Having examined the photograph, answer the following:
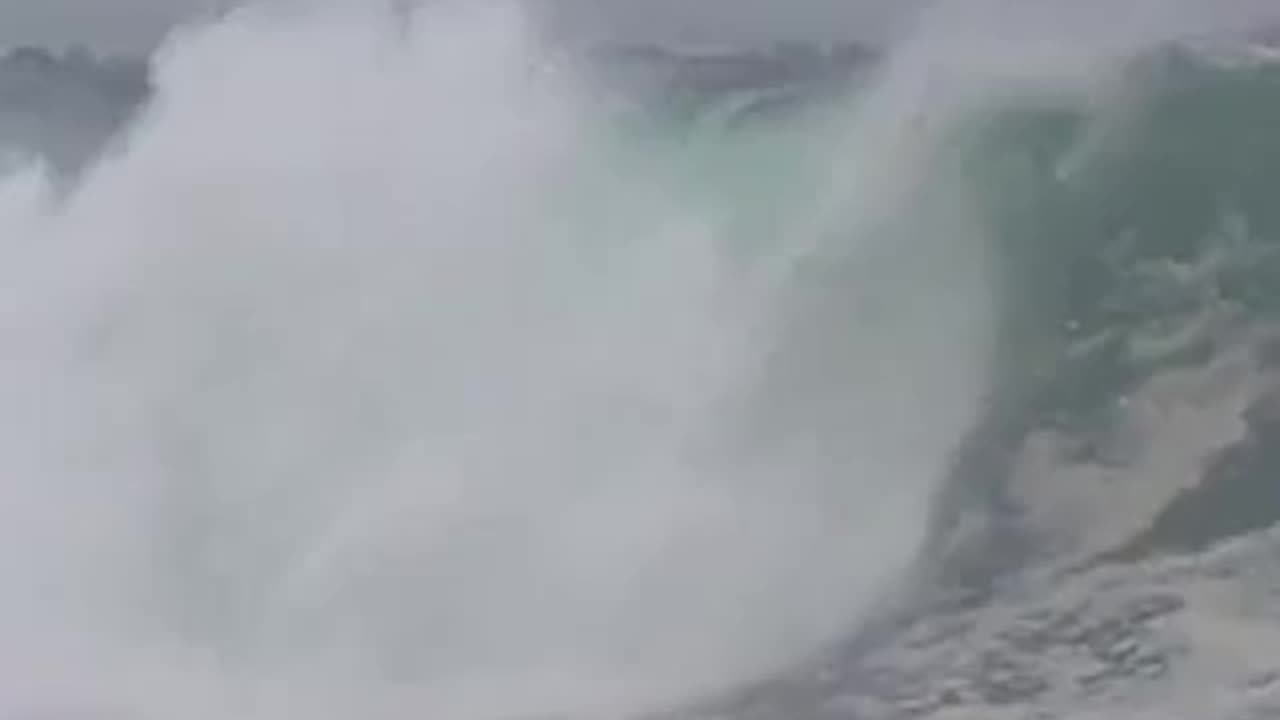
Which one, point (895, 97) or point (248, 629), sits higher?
point (895, 97)

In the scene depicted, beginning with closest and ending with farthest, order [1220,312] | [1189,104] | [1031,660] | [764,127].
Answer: [1031,660] < [1220,312] < [1189,104] < [764,127]

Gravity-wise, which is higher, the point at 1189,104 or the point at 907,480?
the point at 1189,104

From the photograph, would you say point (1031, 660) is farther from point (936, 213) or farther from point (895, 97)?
point (895, 97)

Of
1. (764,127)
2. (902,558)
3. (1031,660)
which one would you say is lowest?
(1031,660)

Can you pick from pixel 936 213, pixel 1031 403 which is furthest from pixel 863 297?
pixel 1031 403

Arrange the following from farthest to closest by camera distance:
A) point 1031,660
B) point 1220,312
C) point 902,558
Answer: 1. point 1220,312
2. point 902,558
3. point 1031,660

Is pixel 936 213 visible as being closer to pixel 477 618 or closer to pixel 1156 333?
pixel 1156 333

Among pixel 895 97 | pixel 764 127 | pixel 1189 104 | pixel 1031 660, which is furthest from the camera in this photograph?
pixel 764 127

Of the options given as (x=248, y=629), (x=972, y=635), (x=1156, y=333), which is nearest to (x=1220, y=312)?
(x=1156, y=333)

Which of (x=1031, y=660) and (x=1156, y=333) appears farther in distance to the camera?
(x=1156, y=333)
